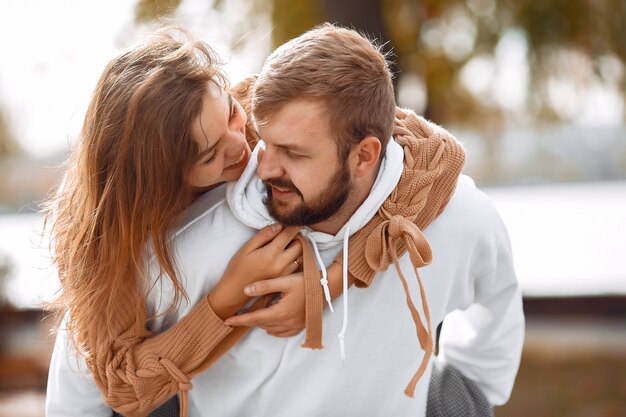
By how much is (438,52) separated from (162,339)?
4.71 meters

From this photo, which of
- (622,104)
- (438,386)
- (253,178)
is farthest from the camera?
(622,104)

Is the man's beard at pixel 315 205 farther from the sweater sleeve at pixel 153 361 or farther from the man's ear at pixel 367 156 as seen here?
the sweater sleeve at pixel 153 361

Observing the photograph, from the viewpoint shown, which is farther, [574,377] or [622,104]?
[622,104]

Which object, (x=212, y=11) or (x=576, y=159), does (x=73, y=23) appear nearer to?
(x=212, y=11)

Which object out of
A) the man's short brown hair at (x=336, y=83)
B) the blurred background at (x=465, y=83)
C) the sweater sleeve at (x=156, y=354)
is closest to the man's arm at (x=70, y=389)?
the sweater sleeve at (x=156, y=354)

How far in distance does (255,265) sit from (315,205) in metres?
0.20

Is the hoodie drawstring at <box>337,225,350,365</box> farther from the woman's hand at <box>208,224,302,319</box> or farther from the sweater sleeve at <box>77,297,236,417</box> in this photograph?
the sweater sleeve at <box>77,297,236,417</box>

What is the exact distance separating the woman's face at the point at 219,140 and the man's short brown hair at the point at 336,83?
3.7 inches

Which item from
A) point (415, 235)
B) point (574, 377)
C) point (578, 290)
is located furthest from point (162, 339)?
point (578, 290)

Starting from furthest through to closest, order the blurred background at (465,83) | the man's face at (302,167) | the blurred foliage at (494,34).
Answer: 1. the blurred foliage at (494,34)
2. the blurred background at (465,83)
3. the man's face at (302,167)

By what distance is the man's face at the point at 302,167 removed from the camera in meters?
2.21

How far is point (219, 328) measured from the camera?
232 centimetres

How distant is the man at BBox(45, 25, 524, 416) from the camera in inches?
88.0

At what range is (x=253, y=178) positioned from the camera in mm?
2359
